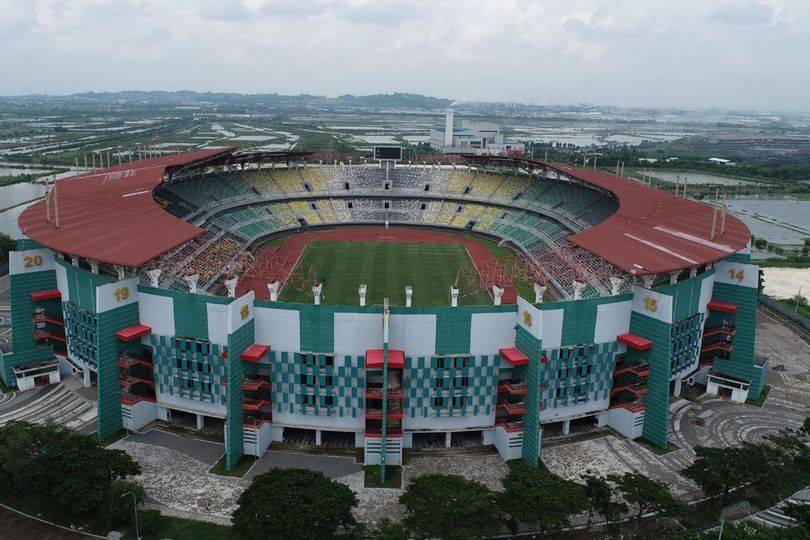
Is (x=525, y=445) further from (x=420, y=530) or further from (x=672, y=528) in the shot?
(x=420, y=530)

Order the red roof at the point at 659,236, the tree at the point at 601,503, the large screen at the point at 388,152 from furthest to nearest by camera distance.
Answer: the large screen at the point at 388,152 < the red roof at the point at 659,236 < the tree at the point at 601,503

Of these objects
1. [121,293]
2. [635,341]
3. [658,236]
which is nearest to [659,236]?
[658,236]

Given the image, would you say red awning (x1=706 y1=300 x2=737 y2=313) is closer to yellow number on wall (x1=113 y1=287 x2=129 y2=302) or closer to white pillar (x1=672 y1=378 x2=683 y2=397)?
white pillar (x1=672 y1=378 x2=683 y2=397)

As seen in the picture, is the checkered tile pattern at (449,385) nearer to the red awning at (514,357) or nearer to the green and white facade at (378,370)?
the green and white facade at (378,370)

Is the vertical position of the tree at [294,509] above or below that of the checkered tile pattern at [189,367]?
below

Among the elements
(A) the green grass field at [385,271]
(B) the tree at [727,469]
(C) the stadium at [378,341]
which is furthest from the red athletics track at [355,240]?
(B) the tree at [727,469]

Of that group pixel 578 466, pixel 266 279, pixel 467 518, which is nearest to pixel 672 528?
pixel 578 466
